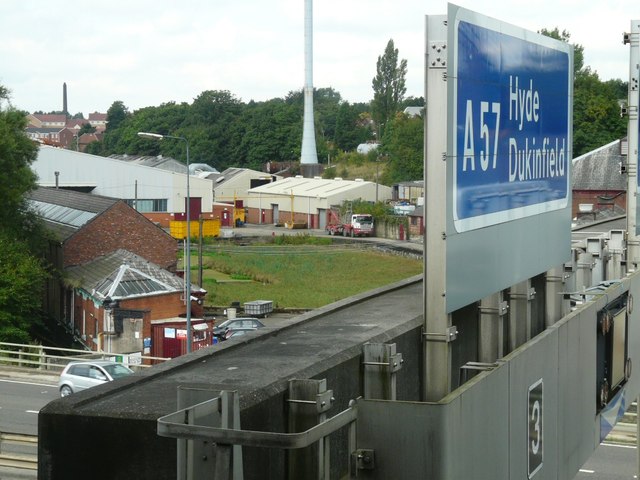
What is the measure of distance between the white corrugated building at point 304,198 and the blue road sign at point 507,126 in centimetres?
7434

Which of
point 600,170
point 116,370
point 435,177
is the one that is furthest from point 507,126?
point 600,170

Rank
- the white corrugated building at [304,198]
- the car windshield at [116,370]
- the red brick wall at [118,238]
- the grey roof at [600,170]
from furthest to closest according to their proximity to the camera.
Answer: the white corrugated building at [304,198], the grey roof at [600,170], the red brick wall at [118,238], the car windshield at [116,370]

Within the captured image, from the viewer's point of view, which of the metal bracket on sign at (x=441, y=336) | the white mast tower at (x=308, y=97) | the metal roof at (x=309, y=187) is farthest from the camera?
the white mast tower at (x=308, y=97)

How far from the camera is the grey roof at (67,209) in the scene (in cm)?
4281

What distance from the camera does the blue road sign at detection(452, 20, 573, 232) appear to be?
5.77 metres

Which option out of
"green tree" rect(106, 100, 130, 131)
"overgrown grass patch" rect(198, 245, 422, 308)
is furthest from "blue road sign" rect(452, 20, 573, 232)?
"green tree" rect(106, 100, 130, 131)

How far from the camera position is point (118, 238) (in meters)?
41.7

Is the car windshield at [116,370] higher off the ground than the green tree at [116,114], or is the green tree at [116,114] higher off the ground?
the green tree at [116,114]

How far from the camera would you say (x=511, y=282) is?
6.92 m

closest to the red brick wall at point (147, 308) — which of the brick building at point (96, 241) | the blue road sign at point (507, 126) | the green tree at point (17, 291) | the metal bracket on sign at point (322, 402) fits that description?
the green tree at point (17, 291)

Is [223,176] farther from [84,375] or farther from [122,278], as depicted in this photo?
[84,375]

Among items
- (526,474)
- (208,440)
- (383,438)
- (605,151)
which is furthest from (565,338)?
(605,151)

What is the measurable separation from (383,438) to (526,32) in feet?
11.3

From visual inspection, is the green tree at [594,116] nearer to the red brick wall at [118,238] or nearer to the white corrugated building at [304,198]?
the white corrugated building at [304,198]
